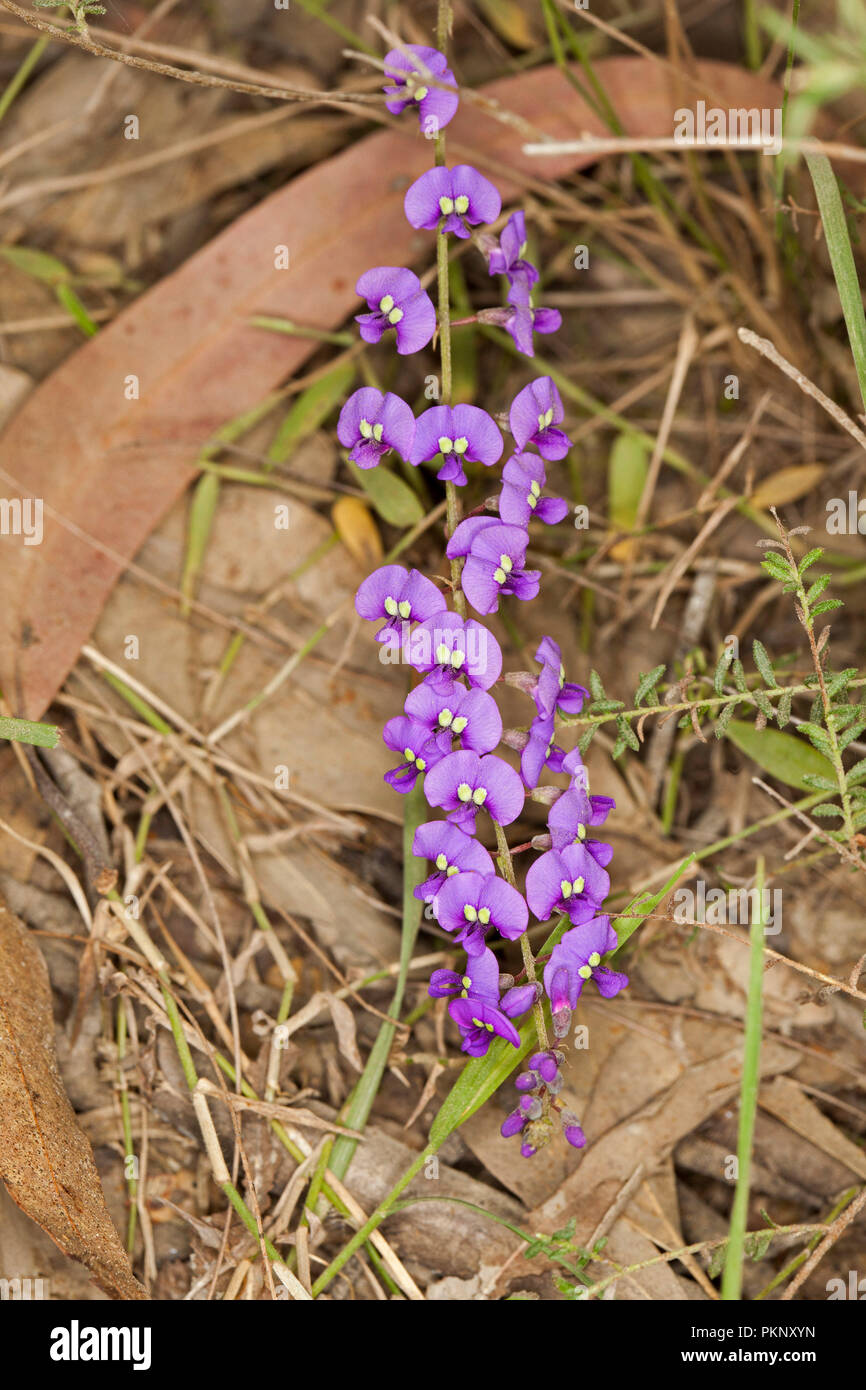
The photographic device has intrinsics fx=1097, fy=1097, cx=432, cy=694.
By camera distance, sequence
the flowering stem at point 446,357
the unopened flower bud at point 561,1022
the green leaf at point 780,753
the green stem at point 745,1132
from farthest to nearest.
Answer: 1. the green leaf at point 780,753
2. the flowering stem at point 446,357
3. the unopened flower bud at point 561,1022
4. the green stem at point 745,1132

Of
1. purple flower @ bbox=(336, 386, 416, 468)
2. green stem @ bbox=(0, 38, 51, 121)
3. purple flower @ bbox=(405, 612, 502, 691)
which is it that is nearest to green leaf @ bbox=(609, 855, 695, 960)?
purple flower @ bbox=(405, 612, 502, 691)

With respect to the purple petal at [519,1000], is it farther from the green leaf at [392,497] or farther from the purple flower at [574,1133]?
the green leaf at [392,497]

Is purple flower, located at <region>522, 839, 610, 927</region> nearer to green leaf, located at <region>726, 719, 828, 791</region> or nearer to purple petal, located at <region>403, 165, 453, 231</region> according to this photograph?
green leaf, located at <region>726, 719, 828, 791</region>

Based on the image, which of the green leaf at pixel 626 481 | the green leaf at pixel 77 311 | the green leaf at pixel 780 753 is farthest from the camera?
the green leaf at pixel 626 481

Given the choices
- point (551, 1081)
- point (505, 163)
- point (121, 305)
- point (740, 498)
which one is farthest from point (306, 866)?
point (505, 163)

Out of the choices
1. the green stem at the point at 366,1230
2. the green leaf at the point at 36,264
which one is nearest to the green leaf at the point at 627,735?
the green stem at the point at 366,1230
